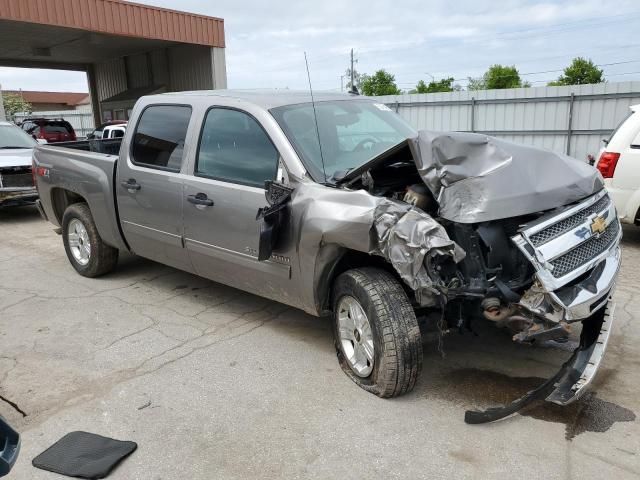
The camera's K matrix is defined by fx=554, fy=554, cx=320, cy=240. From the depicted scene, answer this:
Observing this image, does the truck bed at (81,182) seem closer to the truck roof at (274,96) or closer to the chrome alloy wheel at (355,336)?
the truck roof at (274,96)

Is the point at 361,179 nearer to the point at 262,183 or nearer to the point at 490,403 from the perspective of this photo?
the point at 262,183

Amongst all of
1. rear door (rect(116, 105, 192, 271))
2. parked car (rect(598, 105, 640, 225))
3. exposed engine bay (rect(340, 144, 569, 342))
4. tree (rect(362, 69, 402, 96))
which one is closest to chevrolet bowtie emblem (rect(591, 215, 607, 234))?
exposed engine bay (rect(340, 144, 569, 342))

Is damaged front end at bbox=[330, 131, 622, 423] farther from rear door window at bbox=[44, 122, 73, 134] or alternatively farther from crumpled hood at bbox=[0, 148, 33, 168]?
rear door window at bbox=[44, 122, 73, 134]

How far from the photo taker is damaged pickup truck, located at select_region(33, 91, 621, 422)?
3.04 meters

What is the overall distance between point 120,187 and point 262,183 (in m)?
1.93

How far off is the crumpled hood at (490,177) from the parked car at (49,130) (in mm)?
19899

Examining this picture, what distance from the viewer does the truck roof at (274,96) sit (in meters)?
4.30

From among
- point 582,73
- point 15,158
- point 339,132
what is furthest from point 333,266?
point 582,73

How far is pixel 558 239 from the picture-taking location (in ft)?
10.0

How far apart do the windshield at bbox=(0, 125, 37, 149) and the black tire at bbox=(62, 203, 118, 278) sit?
5355 mm

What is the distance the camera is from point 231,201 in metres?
4.17

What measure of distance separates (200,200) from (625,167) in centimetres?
514

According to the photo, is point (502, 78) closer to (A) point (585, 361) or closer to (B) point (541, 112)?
(B) point (541, 112)

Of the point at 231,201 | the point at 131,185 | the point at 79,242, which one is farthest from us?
the point at 79,242
